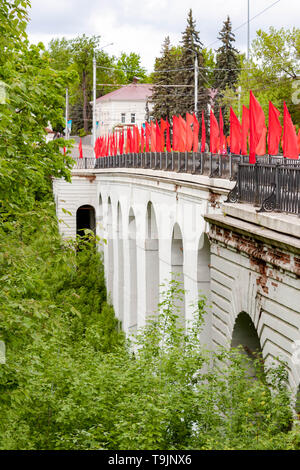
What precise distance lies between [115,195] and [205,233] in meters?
22.5

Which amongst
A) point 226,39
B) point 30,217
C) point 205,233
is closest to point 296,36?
point 226,39

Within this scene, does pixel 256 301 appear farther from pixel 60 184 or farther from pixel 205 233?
pixel 60 184

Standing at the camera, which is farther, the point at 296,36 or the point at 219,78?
the point at 219,78

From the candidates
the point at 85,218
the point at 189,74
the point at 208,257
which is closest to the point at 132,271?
the point at 208,257

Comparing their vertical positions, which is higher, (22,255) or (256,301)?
(22,255)

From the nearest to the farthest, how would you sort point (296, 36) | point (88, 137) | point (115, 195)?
point (115, 195)
point (296, 36)
point (88, 137)

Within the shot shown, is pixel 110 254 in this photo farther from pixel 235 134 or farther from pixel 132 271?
pixel 235 134

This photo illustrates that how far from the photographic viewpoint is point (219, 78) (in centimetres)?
7294

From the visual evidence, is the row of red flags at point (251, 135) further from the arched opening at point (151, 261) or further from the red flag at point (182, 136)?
the arched opening at point (151, 261)

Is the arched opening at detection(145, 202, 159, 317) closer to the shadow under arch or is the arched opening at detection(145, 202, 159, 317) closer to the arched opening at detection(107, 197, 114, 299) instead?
the shadow under arch

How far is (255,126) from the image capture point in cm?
1466

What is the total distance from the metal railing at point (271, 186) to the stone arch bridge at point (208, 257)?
26cm

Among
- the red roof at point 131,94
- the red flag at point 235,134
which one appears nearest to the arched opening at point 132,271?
the red flag at point 235,134

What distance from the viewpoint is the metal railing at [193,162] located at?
17.8 m
